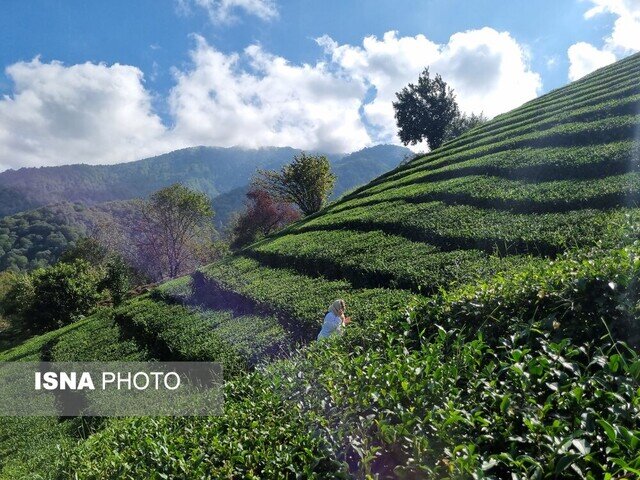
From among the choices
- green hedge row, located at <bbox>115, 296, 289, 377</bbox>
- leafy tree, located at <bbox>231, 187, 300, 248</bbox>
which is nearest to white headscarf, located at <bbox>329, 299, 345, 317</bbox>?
green hedge row, located at <bbox>115, 296, 289, 377</bbox>

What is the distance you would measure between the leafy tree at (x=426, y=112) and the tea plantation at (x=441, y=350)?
38.8 m

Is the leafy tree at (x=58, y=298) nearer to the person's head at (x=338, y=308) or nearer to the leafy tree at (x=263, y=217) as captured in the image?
the leafy tree at (x=263, y=217)

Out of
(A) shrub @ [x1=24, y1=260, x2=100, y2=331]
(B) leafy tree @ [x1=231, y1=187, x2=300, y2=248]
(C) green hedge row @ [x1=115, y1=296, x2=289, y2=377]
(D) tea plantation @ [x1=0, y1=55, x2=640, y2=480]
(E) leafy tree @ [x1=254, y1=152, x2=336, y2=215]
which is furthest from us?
(B) leafy tree @ [x1=231, y1=187, x2=300, y2=248]

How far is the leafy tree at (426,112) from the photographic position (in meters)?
55.6

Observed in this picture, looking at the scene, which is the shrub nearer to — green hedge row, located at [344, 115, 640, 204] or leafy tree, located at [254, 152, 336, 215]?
leafy tree, located at [254, 152, 336, 215]

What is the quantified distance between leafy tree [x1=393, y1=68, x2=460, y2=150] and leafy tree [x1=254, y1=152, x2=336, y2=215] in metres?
16.9

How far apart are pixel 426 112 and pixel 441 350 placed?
2215 inches

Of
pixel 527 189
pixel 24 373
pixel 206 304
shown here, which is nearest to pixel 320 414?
pixel 527 189

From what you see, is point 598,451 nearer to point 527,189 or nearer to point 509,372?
point 509,372

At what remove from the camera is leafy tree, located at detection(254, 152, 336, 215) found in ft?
146

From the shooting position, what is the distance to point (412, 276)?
36.2ft

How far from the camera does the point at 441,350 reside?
4.57 meters

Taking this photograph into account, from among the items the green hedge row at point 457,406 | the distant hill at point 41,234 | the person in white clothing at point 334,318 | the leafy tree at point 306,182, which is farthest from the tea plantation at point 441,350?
the distant hill at point 41,234

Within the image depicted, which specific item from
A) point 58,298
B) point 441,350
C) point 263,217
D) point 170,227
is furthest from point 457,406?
point 170,227
